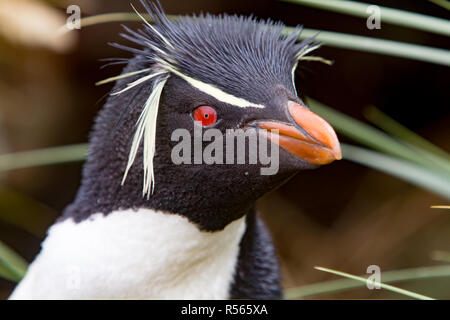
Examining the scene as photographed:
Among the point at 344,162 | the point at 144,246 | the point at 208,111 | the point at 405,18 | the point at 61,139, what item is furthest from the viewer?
the point at 344,162

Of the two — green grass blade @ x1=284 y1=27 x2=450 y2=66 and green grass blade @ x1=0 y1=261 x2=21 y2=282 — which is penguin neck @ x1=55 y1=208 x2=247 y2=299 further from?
green grass blade @ x1=284 y1=27 x2=450 y2=66

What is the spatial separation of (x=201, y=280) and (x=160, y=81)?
1.70 ft

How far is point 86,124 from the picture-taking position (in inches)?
123

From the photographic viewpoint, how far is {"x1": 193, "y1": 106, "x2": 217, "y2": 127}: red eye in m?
1.22

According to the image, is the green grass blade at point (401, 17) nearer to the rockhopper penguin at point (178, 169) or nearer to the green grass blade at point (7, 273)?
the rockhopper penguin at point (178, 169)

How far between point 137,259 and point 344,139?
86.9 inches

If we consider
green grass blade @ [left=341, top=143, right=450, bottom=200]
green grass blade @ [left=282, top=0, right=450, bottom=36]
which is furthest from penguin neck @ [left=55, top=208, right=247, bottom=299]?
green grass blade @ [left=282, top=0, right=450, bottom=36]

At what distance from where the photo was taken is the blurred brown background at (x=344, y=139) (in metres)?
2.82

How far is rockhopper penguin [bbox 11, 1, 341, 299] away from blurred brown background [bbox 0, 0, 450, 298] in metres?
1.25

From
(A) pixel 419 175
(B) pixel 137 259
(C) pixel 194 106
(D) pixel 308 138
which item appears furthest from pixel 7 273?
(A) pixel 419 175

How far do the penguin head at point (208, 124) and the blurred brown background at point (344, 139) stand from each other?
128cm

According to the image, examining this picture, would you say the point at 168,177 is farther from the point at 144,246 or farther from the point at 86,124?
the point at 86,124
